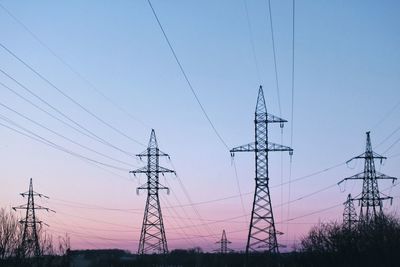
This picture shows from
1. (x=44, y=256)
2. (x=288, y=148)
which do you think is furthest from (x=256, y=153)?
(x=44, y=256)

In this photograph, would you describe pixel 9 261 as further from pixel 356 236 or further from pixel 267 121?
pixel 356 236

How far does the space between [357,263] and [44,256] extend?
2109cm

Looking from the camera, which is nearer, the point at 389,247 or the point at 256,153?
the point at 389,247

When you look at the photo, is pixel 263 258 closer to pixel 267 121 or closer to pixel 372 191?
pixel 372 191

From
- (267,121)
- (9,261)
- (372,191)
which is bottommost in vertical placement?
(9,261)

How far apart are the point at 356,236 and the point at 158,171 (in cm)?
1556

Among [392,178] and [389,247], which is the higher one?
[392,178]

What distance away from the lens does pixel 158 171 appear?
52.7 m

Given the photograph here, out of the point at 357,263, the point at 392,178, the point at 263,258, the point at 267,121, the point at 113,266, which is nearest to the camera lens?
the point at 357,263

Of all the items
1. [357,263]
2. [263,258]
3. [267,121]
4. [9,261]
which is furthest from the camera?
[263,258]

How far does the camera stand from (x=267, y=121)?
4712 cm

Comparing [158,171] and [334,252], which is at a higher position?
[158,171]

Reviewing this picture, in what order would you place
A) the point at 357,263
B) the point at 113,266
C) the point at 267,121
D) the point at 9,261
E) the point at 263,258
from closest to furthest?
the point at 9,261, the point at 357,263, the point at 267,121, the point at 263,258, the point at 113,266

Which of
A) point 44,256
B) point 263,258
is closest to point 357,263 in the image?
point 263,258
